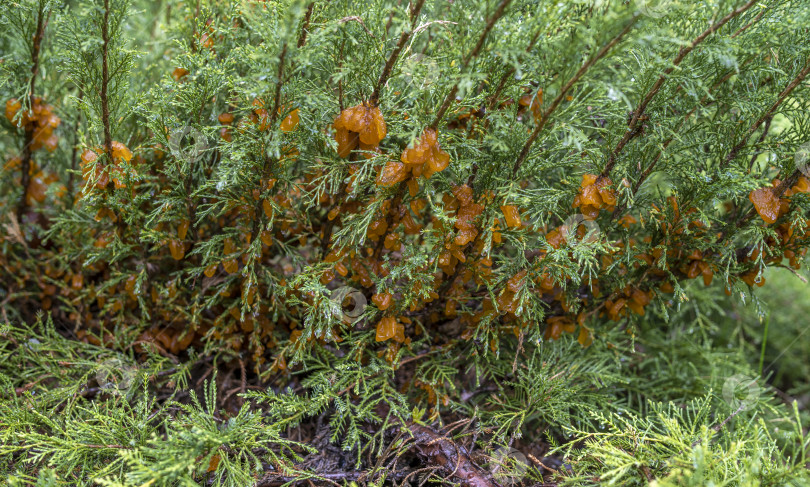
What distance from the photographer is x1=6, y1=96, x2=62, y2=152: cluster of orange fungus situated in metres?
1.57

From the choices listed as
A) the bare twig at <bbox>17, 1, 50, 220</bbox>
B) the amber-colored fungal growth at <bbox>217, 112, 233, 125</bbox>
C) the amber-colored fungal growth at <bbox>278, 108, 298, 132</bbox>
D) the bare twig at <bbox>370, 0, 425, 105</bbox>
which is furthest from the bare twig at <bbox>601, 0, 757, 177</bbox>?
the bare twig at <bbox>17, 1, 50, 220</bbox>

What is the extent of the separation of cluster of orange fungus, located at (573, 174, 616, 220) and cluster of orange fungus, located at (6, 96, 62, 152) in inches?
65.3

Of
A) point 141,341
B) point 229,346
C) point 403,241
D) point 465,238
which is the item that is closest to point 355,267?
point 403,241

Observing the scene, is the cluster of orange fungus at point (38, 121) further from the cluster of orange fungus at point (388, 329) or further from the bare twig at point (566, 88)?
the bare twig at point (566, 88)

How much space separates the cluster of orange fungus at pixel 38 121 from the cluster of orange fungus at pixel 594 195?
1659mm

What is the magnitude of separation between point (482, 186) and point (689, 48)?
1.81 feet

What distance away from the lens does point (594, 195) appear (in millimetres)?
1214

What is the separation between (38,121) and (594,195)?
68.6 inches

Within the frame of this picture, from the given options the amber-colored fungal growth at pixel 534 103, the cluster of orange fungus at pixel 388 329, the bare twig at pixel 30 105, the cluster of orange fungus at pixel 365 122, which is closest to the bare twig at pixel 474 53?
the cluster of orange fungus at pixel 365 122

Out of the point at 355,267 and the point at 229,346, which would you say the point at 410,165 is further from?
A: the point at 229,346

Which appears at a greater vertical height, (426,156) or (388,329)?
(426,156)

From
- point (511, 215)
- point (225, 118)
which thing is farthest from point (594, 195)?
point (225, 118)

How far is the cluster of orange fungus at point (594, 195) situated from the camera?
3.98 feet

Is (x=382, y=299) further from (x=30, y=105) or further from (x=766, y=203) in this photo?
(x=30, y=105)
